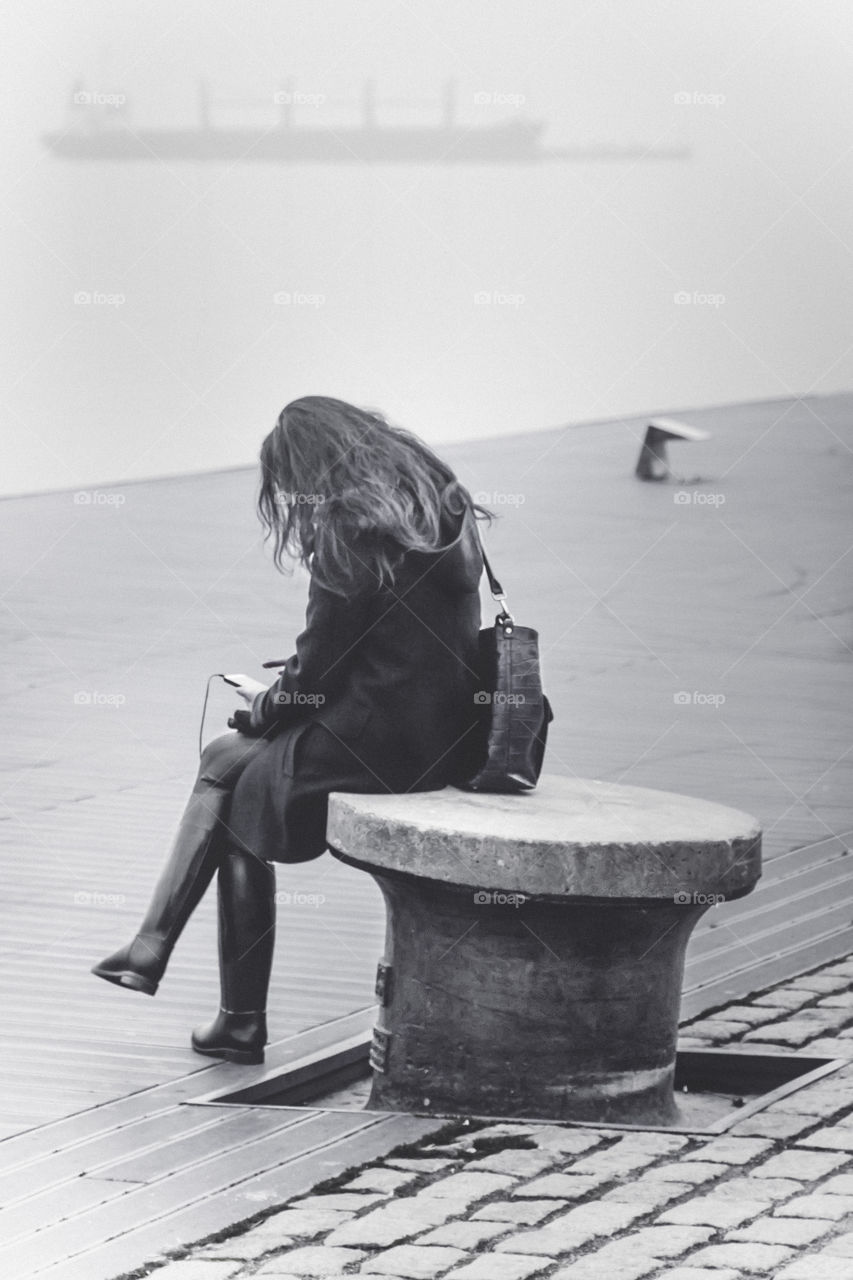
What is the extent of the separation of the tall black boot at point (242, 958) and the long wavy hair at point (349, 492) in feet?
2.55

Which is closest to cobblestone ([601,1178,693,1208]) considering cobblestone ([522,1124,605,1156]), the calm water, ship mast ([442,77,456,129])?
cobblestone ([522,1124,605,1156])

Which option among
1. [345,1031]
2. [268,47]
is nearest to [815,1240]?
[345,1031]

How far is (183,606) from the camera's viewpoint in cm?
1244

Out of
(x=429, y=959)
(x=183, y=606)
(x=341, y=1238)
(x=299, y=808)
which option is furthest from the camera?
(x=183, y=606)

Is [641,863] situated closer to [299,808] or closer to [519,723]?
[519,723]

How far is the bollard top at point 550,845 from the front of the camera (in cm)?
438

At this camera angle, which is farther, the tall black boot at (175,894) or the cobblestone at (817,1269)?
the tall black boot at (175,894)

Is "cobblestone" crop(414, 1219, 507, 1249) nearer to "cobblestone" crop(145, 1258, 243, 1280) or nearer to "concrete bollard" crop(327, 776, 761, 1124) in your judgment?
"cobblestone" crop(145, 1258, 243, 1280)

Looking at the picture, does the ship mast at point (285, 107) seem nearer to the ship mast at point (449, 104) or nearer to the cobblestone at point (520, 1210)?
the ship mast at point (449, 104)

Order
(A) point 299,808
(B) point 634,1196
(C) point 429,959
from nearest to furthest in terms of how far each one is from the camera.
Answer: (B) point 634,1196 → (C) point 429,959 → (A) point 299,808

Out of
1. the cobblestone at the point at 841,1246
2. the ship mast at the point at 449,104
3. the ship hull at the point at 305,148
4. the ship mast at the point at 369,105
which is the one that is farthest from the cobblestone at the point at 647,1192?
the ship mast at the point at 369,105

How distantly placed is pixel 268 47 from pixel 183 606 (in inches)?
322


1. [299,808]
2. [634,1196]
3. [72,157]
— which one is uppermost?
[72,157]

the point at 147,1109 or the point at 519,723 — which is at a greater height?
the point at 519,723
